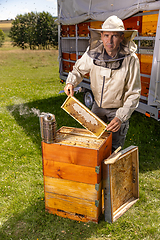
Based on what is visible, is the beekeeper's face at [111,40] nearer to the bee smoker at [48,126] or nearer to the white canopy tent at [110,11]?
the bee smoker at [48,126]

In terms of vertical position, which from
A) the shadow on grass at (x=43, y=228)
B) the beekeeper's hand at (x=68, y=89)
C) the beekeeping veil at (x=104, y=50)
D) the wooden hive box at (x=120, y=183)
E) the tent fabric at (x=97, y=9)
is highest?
the tent fabric at (x=97, y=9)

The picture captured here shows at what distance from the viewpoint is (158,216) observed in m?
3.62

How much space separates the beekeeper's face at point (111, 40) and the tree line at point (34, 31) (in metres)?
44.6

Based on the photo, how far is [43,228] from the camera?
3.44m

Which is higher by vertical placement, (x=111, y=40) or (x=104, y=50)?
(x=111, y=40)

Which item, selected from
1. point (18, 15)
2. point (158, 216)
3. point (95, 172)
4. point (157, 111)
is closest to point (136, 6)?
point (157, 111)

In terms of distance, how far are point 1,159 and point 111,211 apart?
3.18m

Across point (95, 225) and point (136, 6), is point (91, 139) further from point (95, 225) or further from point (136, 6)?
point (136, 6)

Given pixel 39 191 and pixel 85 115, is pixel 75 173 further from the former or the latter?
pixel 39 191

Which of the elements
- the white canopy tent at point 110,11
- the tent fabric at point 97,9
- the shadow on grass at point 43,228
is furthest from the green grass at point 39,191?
the tent fabric at point 97,9

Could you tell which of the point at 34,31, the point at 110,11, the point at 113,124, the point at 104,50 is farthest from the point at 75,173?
the point at 34,31

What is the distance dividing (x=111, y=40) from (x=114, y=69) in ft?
1.29

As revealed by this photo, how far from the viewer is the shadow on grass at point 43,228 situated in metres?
3.30

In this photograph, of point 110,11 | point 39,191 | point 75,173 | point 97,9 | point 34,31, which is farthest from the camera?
point 34,31
